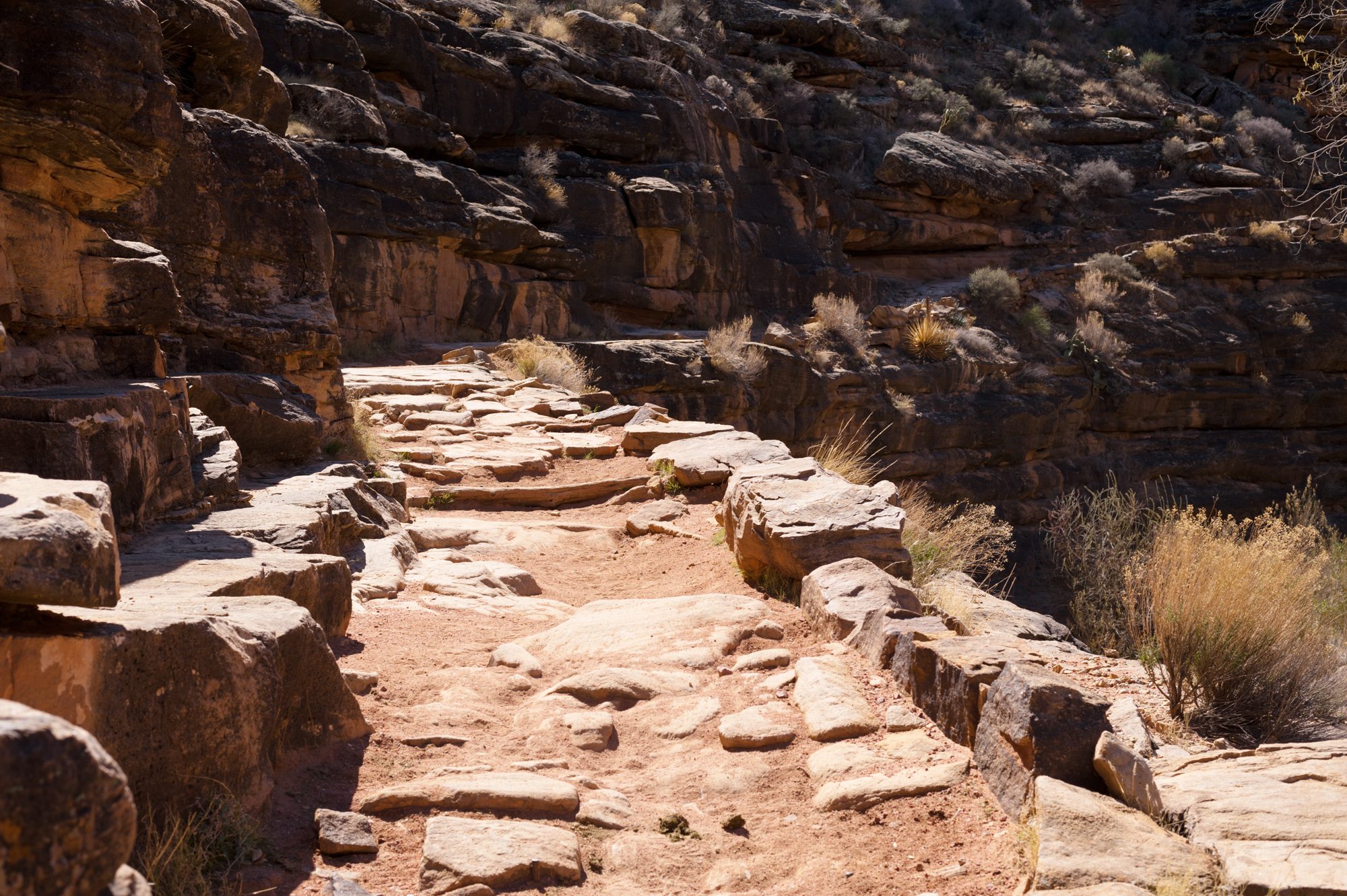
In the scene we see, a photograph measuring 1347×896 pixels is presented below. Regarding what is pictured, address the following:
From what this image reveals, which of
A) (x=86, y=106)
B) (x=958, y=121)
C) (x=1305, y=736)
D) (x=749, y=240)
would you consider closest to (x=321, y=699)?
(x=86, y=106)

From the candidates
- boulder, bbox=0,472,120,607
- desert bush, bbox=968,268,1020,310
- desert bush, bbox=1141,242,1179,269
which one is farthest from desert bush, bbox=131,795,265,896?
desert bush, bbox=1141,242,1179,269

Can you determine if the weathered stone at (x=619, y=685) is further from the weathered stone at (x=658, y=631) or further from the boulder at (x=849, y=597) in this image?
the boulder at (x=849, y=597)

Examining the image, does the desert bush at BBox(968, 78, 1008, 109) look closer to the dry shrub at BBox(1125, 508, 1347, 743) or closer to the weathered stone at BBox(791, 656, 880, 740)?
the dry shrub at BBox(1125, 508, 1347, 743)

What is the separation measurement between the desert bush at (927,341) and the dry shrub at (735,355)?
4543 mm

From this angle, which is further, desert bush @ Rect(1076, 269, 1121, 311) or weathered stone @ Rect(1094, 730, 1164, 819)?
desert bush @ Rect(1076, 269, 1121, 311)

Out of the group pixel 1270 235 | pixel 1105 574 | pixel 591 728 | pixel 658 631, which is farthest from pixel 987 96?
pixel 591 728

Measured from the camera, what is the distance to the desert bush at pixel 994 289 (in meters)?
23.5

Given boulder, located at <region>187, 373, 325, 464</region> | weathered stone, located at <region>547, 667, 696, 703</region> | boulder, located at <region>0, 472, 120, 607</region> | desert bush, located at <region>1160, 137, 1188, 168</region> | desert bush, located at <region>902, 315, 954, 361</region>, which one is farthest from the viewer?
desert bush, located at <region>1160, 137, 1188, 168</region>

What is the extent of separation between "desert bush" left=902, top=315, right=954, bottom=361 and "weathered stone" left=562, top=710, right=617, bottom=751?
1783cm

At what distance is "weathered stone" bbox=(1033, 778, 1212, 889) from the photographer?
8.32 feet

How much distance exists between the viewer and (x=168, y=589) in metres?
3.45

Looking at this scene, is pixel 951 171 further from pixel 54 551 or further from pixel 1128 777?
pixel 54 551

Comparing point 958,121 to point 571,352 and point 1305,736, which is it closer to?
point 571,352

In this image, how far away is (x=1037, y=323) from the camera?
23.3m
